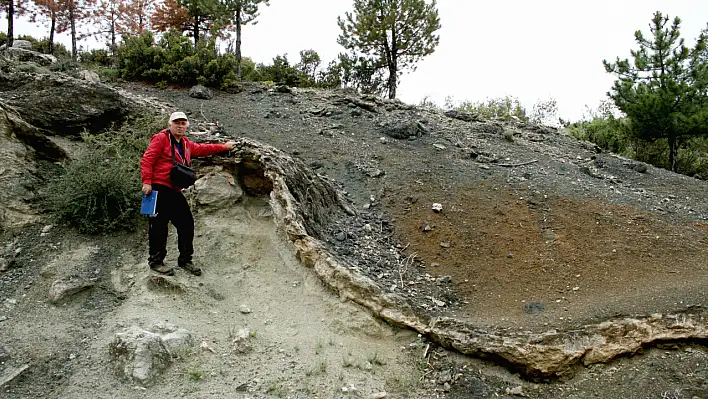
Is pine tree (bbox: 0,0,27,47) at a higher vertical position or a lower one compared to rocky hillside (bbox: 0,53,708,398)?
higher

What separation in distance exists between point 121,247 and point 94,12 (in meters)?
20.2

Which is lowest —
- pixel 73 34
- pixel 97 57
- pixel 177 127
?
pixel 177 127

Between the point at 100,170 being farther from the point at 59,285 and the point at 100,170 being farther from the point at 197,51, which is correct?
the point at 197,51

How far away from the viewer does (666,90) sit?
13.1m

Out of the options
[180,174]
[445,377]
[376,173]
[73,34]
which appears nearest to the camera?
[445,377]

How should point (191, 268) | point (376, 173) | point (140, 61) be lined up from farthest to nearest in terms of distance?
1. point (140, 61)
2. point (376, 173)
3. point (191, 268)

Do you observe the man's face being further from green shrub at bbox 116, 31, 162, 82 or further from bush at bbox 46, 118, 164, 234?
green shrub at bbox 116, 31, 162, 82

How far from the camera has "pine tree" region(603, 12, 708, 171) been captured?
506 inches

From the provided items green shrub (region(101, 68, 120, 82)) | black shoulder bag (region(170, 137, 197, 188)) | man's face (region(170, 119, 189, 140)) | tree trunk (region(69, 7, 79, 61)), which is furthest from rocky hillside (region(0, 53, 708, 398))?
tree trunk (region(69, 7, 79, 61))

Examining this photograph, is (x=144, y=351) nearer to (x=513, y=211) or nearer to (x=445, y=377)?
(x=445, y=377)

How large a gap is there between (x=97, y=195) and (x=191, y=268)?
1.54 metres

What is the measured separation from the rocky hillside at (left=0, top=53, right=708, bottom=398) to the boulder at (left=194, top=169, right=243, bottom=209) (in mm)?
19

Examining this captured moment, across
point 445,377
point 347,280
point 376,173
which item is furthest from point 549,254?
point 376,173

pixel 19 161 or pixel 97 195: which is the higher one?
pixel 19 161
